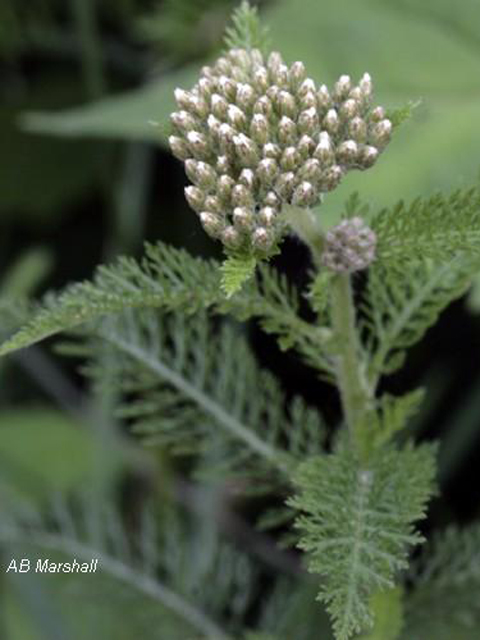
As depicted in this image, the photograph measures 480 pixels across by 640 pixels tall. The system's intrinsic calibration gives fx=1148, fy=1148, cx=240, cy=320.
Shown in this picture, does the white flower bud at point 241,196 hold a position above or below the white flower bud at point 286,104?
below

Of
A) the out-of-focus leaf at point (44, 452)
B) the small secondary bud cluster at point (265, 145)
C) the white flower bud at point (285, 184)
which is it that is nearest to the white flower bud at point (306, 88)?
the small secondary bud cluster at point (265, 145)

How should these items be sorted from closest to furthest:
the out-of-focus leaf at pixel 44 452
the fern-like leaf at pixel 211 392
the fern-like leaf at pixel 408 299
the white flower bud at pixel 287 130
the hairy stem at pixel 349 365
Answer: the white flower bud at pixel 287 130
the hairy stem at pixel 349 365
the fern-like leaf at pixel 408 299
the fern-like leaf at pixel 211 392
the out-of-focus leaf at pixel 44 452

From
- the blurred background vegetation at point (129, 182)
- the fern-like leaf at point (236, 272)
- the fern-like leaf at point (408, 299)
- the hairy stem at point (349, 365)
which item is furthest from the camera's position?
the blurred background vegetation at point (129, 182)

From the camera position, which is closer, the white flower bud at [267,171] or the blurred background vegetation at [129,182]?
the white flower bud at [267,171]

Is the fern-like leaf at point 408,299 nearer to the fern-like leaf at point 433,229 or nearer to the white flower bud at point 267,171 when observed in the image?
the fern-like leaf at point 433,229

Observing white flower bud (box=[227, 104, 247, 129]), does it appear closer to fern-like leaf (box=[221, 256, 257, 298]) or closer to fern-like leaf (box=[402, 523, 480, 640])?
fern-like leaf (box=[221, 256, 257, 298])

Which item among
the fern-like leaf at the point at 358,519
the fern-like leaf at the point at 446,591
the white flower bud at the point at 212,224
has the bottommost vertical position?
the fern-like leaf at the point at 446,591

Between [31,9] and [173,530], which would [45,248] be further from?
[173,530]

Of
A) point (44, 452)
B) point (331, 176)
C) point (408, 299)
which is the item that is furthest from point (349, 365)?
point (44, 452)

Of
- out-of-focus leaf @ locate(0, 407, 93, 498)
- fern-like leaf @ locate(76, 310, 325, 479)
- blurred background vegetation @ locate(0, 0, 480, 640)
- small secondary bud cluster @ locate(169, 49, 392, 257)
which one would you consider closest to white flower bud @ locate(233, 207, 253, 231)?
small secondary bud cluster @ locate(169, 49, 392, 257)
